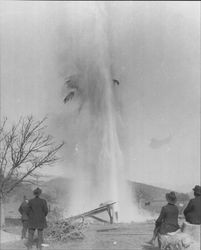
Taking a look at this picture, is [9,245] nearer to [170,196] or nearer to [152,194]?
[170,196]

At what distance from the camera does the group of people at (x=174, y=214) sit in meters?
8.60

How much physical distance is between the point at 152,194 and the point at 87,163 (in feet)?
62.7

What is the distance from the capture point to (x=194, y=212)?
28.2ft

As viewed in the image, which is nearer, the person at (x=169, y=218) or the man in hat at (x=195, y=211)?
the man in hat at (x=195, y=211)

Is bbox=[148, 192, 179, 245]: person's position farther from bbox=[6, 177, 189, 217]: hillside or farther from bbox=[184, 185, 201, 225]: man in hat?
bbox=[6, 177, 189, 217]: hillside

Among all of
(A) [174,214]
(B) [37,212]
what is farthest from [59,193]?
(A) [174,214]

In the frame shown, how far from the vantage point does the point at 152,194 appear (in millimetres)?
53812

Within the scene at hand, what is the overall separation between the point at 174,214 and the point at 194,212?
1.47ft

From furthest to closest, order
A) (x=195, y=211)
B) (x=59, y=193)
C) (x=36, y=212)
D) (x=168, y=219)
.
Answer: (x=59, y=193), (x=36, y=212), (x=168, y=219), (x=195, y=211)

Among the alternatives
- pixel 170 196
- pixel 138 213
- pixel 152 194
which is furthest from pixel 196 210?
pixel 152 194

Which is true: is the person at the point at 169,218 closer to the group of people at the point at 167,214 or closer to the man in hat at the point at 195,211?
→ the group of people at the point at 167,214

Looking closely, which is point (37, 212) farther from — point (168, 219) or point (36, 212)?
point (168, 219)

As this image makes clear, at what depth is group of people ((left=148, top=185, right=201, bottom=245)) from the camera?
8.60 m

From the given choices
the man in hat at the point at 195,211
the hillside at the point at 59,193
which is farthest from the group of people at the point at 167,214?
the hillside at the point at 59,193
